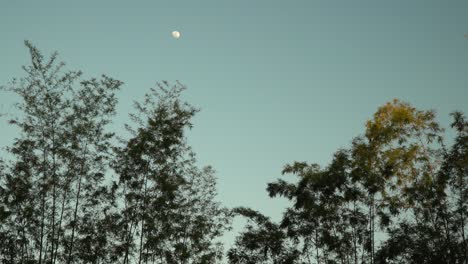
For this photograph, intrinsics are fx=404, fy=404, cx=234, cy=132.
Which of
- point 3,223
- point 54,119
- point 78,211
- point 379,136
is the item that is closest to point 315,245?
point 379,136

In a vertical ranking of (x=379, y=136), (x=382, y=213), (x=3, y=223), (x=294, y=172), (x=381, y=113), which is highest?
(x=381, y=113)

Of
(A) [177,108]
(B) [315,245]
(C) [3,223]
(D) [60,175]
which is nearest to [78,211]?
(D) [60,175]

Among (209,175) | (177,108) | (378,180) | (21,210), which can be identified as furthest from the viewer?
(209,175)

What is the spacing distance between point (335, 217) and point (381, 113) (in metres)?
3.78

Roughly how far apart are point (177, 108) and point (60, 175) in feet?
14.6

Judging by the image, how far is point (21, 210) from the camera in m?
13.4

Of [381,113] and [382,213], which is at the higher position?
[381,113]

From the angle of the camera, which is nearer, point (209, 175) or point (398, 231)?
point (398, 231)

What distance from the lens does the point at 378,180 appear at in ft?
41.2

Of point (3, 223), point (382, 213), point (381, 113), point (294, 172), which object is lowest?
point (3, 223)

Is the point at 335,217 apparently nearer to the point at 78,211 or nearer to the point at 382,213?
the point at 382,213

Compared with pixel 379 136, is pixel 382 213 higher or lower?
lower

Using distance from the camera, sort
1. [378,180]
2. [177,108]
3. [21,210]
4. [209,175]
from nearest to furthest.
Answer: [378,180]
[21,210]
[177,108]
[209,175]

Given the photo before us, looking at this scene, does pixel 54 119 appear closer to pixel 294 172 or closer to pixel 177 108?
pixel 177 108
